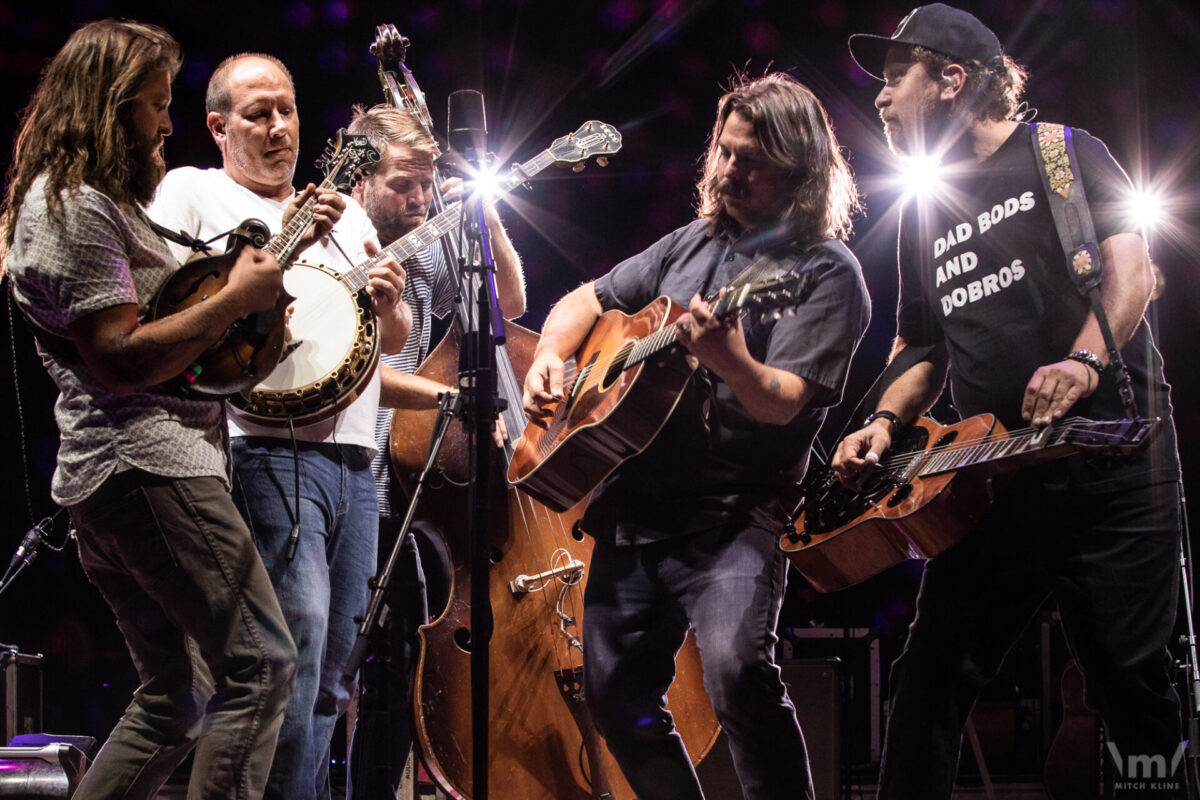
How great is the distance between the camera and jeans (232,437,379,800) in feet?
10.0

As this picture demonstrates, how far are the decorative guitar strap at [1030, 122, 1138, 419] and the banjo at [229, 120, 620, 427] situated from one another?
170cm

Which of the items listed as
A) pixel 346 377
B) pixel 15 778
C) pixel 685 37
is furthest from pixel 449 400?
pixel 685 37

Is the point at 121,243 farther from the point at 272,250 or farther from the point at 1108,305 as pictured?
the point at 1108,305

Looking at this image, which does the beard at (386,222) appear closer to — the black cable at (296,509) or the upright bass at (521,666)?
the upright bass at (521,666)

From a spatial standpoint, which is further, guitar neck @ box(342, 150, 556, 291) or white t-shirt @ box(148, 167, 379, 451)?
guitar neck @ box(342, 150, 556, 291)

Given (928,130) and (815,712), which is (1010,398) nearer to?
(928,130)

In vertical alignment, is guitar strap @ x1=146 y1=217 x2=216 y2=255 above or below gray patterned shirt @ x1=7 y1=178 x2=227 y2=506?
above

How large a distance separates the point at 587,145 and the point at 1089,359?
192cm

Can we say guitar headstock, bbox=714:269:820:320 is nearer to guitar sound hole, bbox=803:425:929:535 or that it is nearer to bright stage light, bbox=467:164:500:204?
guitar sound hole, bbox=803:425:929:535

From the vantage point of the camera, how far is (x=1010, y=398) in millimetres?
3080

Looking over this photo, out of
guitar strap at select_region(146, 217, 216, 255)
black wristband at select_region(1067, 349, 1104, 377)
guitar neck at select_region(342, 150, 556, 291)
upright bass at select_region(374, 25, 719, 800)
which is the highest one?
guitar neck at select_region(342, 150, 556, 291)

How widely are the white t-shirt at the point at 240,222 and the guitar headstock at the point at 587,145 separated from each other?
2.73 ft

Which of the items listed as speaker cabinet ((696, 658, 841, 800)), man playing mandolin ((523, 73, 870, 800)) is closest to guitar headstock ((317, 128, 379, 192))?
man playing mandolin ((523, 73, 870, 800))

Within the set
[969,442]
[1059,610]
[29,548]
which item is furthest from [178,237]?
[29,548]
